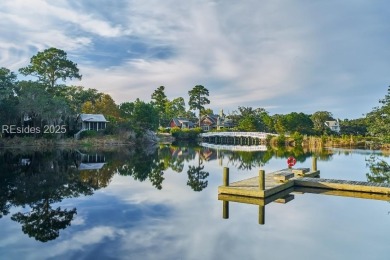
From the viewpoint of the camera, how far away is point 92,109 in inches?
2197

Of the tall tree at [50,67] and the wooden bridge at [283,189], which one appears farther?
the tall tree at [50,67]

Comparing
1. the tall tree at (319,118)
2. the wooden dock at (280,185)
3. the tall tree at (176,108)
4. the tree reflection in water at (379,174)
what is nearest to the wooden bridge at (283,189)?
the wooden dock at (280,185)

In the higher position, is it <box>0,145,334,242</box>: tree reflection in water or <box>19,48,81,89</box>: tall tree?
<box>19,48,81,89</box>: tall tree

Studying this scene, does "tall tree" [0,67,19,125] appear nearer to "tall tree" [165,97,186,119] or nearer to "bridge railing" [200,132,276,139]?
"bridge railing" [200,132,276,139]

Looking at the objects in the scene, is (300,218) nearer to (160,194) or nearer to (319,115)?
(160,194)

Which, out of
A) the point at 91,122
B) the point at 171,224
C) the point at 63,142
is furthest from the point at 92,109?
the point at 171,224

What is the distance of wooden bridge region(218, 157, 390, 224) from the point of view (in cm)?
1304

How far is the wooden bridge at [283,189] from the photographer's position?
13039 millimetres

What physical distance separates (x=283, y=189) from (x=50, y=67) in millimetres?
49196

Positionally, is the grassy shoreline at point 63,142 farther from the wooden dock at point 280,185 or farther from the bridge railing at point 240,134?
the wooden dock at point 280,185

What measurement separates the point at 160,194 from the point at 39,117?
31.6 metres

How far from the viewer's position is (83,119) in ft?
160

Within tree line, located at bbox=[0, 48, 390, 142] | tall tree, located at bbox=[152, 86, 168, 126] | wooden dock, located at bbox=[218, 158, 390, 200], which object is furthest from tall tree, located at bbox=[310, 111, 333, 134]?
wooden dock, located at bbox=[218, 158, 390, 200]

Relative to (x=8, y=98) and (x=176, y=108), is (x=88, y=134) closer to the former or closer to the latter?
(x=8, y=98)
